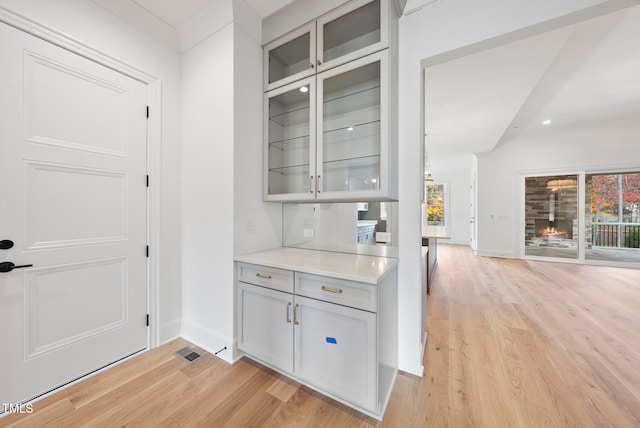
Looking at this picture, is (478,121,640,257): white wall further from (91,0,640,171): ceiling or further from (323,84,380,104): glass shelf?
(323,84,380,104): glass shelf

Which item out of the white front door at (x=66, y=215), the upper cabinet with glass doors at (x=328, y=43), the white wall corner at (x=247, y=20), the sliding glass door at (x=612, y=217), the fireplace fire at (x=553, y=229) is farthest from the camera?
the fireplace fire at (x=553, y=229)

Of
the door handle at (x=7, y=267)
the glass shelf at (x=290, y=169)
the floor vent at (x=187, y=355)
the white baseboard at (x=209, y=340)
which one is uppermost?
the glass shelf at (x=290, y=169)

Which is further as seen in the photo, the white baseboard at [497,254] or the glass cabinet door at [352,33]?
the white baseboard at [497,254]

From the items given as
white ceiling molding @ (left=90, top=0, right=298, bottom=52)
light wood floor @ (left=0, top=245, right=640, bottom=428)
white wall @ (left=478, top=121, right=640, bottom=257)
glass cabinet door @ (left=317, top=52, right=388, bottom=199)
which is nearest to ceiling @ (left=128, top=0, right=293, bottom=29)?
white ceiling molding @ (left=90, top=0, right=298, bottom=52)

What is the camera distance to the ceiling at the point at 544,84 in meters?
2.38

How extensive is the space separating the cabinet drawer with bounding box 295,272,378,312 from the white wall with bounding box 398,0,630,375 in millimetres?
576

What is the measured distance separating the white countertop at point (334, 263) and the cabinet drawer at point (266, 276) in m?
0.05

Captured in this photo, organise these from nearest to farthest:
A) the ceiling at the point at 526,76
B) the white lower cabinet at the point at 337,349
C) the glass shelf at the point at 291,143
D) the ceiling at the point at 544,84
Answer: the white lower cabinet at the point at 337,349, the ceiling at the point at 526,76, the glass shelf at the point at 291,143, the ceiling at the point at 544,84

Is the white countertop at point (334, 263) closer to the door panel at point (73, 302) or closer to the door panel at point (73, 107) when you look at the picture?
the door panel at point (73, 302)

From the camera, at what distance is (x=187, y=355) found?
2.04 meters

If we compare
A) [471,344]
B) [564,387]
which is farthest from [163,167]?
[564,387]

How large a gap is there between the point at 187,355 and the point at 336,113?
2422mm

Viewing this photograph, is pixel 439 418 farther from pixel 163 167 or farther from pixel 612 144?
pixel 612 144

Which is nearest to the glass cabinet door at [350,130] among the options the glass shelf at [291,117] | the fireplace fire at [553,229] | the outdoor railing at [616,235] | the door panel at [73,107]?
the glass shelf at [291,117]
